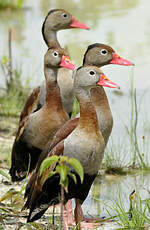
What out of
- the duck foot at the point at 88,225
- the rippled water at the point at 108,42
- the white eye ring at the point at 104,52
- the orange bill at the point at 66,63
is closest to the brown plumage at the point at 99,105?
the white eye ring at the point at 104,52

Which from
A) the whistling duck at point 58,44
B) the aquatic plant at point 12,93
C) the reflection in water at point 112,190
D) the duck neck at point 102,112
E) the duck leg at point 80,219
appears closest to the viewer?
the duck leg at point 80,219

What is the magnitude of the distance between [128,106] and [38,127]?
2636mm

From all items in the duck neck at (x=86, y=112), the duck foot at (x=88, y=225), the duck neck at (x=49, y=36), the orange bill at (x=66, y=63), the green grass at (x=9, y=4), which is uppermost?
the green grass at (x=9, y=4)

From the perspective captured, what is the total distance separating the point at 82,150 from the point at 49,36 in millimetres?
2605

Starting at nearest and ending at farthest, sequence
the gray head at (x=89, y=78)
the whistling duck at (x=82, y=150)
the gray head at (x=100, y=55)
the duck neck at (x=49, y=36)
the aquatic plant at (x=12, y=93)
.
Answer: the whistling duck at (x=82, y=150) → the gray head at (x=89, y=78) → the gray head at (x=100, y=55) → the duck neck at (x=49, y=36) → the aquatic plant at (x=12, y=93)

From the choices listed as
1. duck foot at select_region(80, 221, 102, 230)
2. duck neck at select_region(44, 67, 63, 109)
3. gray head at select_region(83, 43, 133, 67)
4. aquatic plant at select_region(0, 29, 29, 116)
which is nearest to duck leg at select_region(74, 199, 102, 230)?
duck foot at select_region(80, 221, 102, 230)

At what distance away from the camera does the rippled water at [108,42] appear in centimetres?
626

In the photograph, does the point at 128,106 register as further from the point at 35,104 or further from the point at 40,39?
the point at 40,39

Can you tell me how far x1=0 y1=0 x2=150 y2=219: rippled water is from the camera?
6262 mm

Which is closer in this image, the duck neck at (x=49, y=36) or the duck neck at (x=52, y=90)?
the duck neck at (x=52, y=90)

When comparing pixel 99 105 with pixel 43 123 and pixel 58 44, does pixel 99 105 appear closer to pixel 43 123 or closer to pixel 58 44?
pixel 43 123

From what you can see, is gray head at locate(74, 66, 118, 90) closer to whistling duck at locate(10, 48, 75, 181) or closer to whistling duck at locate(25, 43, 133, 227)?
whistling duck at locate(25, 43, 133, 227)

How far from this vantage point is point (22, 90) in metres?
8.15

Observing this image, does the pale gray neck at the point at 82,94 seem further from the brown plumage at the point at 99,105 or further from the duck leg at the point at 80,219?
the duck leg at the point at 80,219
